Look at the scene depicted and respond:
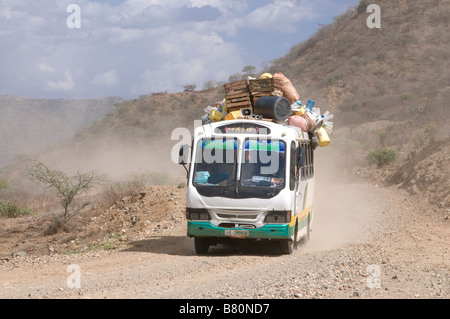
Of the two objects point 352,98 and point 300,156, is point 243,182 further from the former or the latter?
point 352,98

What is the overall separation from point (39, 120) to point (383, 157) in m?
98.0

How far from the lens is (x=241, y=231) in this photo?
12.2m

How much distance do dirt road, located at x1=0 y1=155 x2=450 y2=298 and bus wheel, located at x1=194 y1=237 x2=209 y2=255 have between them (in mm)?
350

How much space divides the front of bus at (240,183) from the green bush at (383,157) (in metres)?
17.7

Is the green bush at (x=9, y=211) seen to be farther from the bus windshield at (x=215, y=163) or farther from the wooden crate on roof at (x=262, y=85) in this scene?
the bus windshield at (x=215, y=163)

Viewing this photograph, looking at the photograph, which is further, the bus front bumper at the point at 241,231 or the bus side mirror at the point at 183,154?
the bus side mirror at the point at 183,154

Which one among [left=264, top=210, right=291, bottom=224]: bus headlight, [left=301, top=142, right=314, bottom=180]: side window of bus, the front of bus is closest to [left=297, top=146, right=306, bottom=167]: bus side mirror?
the front of bus

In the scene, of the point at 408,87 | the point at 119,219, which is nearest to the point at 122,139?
the point at 408,87

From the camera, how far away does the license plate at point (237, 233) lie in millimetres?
12141

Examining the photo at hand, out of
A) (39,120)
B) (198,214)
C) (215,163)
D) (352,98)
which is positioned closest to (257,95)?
(215,163)

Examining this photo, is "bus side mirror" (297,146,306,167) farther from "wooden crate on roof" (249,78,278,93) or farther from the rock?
the rock

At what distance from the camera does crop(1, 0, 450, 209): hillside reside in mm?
37656

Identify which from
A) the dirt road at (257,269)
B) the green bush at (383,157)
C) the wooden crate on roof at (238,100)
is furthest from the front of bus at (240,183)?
the green bush at (383,157)

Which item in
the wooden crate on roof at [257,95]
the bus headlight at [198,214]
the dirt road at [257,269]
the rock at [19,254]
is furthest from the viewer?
the rock at [19,254]
